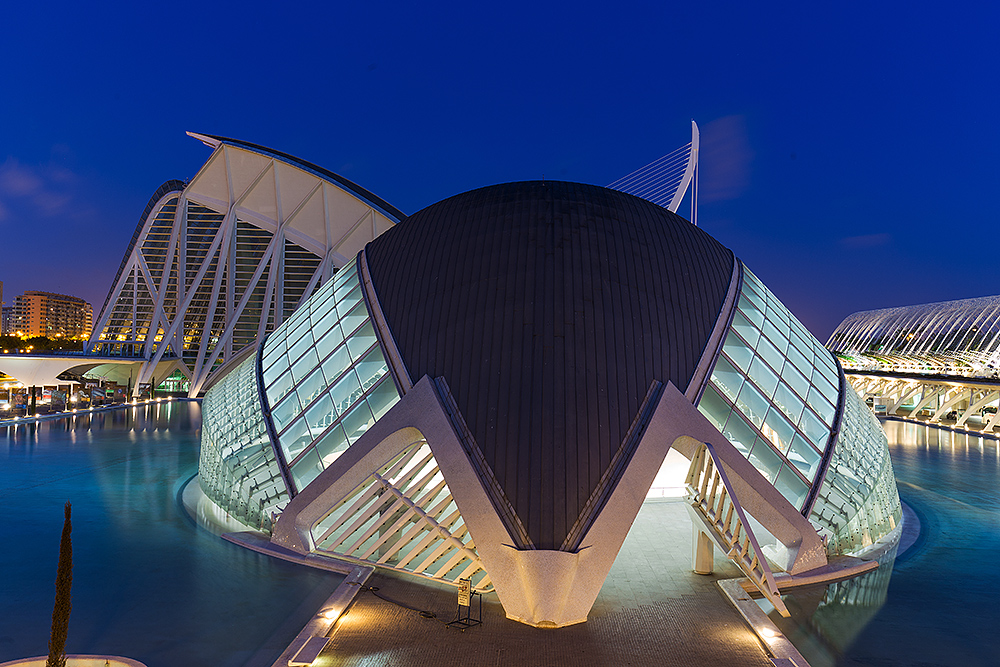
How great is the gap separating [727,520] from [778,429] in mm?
3700

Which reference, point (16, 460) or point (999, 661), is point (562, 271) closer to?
point (999, 661)

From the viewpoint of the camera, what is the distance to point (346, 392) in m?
15.2

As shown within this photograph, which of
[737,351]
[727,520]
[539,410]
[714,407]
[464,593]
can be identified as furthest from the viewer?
[737,351]

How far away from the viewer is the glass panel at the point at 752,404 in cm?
1444

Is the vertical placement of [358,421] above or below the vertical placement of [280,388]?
below

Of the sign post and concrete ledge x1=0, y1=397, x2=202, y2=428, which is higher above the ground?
concrete ledge x1=0, y1=397, x2=202, y2=428

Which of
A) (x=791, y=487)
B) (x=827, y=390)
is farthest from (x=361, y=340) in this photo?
(x=827, y=390)

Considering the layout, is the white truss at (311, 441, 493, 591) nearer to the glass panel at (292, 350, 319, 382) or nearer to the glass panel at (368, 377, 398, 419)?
the glass panel at (368, 377, 398, 419)

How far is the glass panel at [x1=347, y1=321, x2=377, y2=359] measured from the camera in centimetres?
1602

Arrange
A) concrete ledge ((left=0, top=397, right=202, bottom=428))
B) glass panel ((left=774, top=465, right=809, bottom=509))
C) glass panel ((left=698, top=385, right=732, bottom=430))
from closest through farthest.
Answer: glass panel ((left=774, top=465, right=809, bottom=509)) < glass panel ((left=698, top=385, right=732, bottom=430)) < concrete ledge ((left=0, top=397, right=202, bottom=428))

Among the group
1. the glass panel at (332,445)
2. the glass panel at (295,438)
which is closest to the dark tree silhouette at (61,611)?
the glass panel at (332,445)

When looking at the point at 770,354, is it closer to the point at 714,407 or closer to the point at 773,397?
the point at 773,397

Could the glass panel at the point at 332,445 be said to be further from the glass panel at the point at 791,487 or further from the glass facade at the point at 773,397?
the glass panel at the point at 791,487

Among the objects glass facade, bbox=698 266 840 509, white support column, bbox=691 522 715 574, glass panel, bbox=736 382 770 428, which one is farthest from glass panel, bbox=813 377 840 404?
white support column, bbox=691 522 715 574
